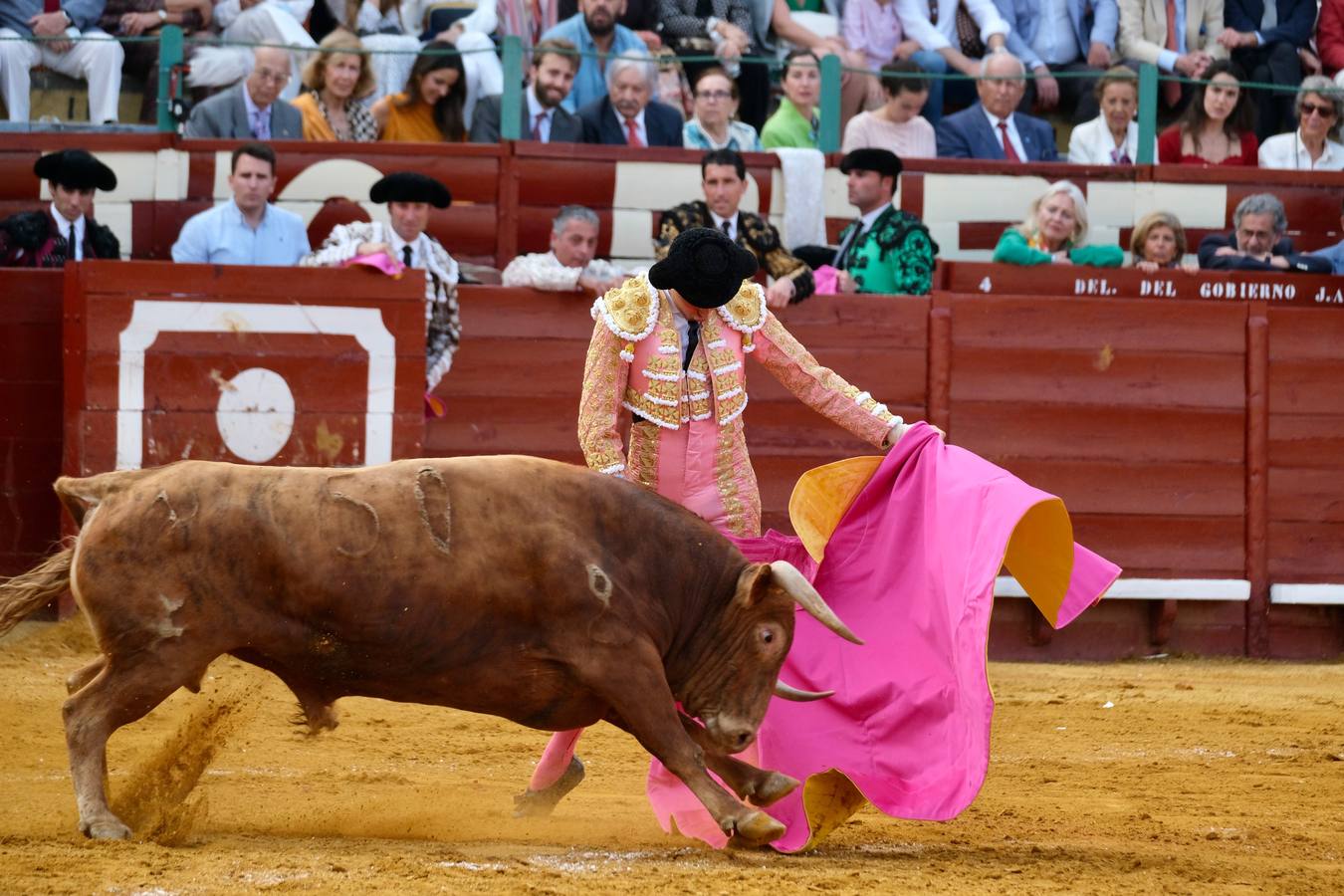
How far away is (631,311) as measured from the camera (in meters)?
4.32

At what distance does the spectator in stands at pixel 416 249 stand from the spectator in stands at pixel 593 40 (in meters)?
1.16

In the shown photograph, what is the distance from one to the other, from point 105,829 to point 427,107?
184 inches

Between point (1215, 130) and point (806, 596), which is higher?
point (1215, 130)

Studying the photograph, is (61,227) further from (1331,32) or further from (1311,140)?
(1331,32)

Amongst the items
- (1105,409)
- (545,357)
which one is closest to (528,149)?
(545,357)

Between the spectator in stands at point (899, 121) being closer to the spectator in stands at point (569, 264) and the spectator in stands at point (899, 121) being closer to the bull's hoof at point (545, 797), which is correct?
the spectator in stands at point (569, 264)

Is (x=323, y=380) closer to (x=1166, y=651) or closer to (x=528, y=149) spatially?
(x=528, y=149)

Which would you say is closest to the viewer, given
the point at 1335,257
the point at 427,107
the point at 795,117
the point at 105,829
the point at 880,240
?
the point at 105,829

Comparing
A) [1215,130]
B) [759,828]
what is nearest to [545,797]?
[759,828]

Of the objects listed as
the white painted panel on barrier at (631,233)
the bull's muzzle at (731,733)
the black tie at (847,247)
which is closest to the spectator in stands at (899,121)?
the black tie at (847,247)

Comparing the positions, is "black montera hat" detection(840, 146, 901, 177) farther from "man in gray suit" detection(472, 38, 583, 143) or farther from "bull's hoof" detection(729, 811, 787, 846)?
"bull's hoof" detection(729, 811, 787, 846)

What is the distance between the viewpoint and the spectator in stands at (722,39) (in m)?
8.26

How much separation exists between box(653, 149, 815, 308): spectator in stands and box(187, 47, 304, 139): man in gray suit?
1.88m

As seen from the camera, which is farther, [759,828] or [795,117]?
[795,117]
